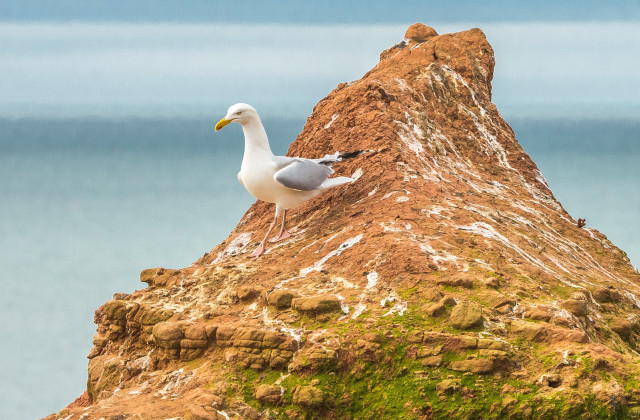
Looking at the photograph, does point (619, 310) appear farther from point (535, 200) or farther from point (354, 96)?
point (354, 96)

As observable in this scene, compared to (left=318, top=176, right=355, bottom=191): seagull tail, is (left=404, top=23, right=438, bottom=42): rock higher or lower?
higher

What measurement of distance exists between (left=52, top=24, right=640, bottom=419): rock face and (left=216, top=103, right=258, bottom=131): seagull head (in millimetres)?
2159

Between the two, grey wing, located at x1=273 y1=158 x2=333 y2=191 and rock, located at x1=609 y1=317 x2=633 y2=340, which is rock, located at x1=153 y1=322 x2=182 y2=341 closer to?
grey wing, located at x1=273 y1=158 x2=333 y2=191

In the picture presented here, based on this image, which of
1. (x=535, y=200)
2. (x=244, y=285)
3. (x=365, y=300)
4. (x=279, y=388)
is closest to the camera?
(x=279, y=388)

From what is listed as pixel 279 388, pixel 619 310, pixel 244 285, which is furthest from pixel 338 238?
pixel 619 310

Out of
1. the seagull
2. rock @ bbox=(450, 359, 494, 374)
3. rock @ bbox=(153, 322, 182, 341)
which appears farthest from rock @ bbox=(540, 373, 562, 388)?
the seagull

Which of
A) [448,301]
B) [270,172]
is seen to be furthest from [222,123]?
[448,301]

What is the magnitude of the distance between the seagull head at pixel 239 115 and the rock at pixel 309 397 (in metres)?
5.69

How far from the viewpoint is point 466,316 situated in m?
11.4

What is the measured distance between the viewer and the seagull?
1491cm

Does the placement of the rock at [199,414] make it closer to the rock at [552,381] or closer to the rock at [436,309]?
the rock at [436,309]

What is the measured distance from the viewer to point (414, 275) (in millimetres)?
12422

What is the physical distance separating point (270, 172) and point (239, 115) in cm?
112

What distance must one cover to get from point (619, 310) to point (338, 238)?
4.49m
